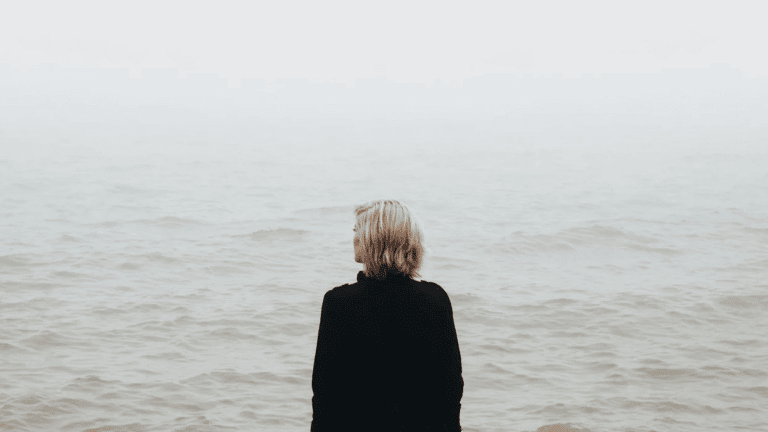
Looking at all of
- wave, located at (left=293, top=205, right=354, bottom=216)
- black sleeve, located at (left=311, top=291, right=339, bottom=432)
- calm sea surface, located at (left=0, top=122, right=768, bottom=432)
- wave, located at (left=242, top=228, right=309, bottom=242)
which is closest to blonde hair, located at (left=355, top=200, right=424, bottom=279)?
black sleeve, located at (left=311, top=291, right=339, bottom=432)

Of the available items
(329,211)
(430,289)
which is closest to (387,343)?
(430,289)

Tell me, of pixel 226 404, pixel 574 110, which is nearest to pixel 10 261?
pixel 226 404

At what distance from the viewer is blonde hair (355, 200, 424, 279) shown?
2.39 metres

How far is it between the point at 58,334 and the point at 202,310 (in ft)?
6.24

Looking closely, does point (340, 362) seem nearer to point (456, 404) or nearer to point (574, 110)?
point (456, 404)

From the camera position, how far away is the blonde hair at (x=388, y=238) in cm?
239

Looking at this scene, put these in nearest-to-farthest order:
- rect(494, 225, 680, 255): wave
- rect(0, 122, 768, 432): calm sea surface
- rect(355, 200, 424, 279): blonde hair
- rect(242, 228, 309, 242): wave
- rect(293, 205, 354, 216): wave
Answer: rect(355, 200, 424, 279): blonde hair
rect(0, 122, 768, 432): calm sea surface
rect(494, 225, 680, 255): wave
rect(242, 228, 309, 242): wave
rect(293, 205, 354, 216): wave

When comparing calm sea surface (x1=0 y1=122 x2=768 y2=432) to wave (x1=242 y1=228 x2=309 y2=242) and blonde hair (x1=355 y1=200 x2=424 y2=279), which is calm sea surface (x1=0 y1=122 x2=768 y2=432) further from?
blonde hair (x1=355 y1=200 x2=424 y2=279)

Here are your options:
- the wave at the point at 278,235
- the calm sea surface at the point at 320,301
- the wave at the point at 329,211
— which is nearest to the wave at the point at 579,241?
the calm sea surface at the point at 320,301

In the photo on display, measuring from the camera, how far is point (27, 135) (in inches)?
1624

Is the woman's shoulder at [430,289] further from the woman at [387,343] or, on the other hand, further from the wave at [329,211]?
the wave at [329,211]

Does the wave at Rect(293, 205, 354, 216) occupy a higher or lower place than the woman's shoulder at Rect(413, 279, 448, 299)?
higher

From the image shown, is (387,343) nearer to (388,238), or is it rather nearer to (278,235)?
(388,238)

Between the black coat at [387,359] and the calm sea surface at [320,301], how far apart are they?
4.02m
